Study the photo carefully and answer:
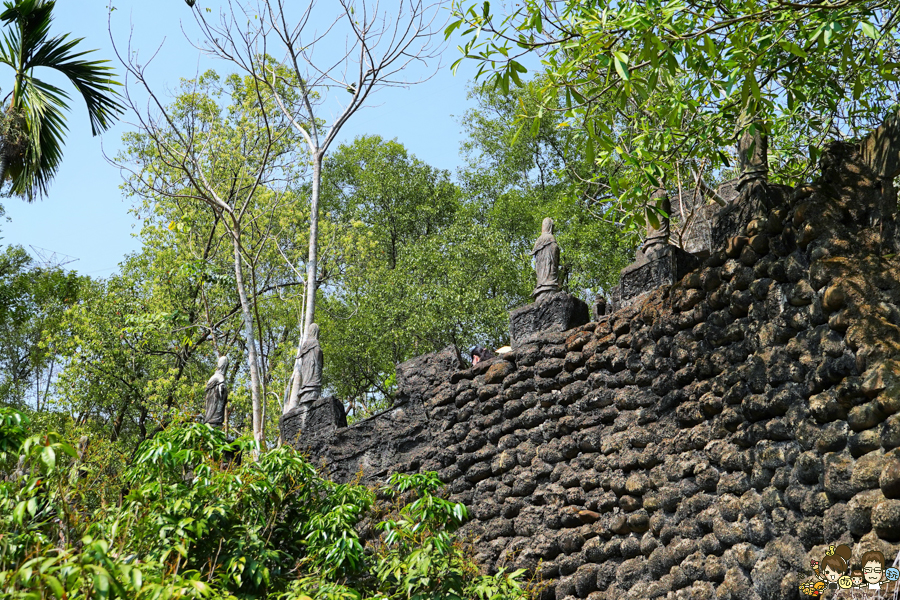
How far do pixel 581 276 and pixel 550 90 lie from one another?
11.1 metres

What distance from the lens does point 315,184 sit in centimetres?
1084

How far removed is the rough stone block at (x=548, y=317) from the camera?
664cm

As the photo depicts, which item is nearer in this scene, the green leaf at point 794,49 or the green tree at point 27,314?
the green leaf at point 794,49

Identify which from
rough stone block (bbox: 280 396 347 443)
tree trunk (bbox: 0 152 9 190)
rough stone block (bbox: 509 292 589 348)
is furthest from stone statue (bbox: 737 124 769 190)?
tree trunk (bbox: 0 152 9 190)

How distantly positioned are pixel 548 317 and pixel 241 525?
3.07 meters

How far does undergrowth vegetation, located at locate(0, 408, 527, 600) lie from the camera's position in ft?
14.3

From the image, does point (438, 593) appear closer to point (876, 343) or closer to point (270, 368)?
point (876, 343)

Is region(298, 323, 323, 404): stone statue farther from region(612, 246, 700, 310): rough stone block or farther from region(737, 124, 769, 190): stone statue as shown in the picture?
region(737, 124, 769, 190): stone statue

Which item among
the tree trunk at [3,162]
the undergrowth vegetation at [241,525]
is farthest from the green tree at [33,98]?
the undergrowth vegetation at [241,525]

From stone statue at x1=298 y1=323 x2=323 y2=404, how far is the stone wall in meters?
2.06

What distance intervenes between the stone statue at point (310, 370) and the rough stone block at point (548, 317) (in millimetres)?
2677

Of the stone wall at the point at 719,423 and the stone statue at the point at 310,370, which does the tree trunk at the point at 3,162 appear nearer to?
the stone statue at the point at 310,370

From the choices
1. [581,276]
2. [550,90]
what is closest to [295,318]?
[581,276]

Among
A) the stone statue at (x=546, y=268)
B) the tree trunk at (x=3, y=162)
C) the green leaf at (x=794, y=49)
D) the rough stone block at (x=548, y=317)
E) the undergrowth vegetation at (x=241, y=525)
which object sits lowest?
the undergrowth vegetation at (x=241, y=525)
